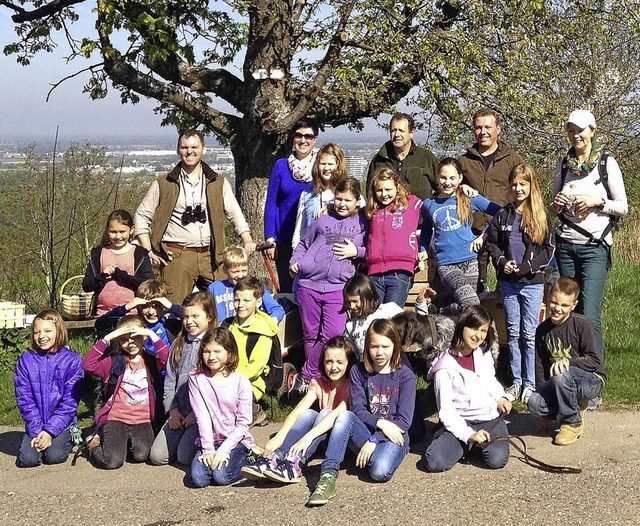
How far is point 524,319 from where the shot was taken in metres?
6.13

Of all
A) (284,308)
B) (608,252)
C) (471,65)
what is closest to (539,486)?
(608,252)

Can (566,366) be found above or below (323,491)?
above

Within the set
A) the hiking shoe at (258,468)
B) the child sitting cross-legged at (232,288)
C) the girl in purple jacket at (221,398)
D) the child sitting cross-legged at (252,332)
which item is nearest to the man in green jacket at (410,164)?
the child sitting cross-legged at (232,288)

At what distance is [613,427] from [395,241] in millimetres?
1940

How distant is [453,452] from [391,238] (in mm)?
1671

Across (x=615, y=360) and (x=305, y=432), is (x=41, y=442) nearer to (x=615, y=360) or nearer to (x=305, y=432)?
(x=305, y=432)

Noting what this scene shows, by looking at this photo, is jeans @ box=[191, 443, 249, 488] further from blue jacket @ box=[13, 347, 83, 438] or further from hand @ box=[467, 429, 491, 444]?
hand @ box=[467, 429, 491, 444]

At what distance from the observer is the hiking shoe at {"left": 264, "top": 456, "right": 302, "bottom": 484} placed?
493 centimetres

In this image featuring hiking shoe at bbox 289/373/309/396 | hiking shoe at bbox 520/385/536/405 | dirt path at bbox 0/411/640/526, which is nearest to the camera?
dirt path at bbox 0/411/640/526

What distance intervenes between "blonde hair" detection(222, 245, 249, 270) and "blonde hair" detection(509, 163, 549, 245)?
1.98m

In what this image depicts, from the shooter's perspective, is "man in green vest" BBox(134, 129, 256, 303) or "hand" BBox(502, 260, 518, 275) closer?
"hand" BBox(502, 260, 518, 275)

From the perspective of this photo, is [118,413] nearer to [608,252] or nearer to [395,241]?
[395,241]

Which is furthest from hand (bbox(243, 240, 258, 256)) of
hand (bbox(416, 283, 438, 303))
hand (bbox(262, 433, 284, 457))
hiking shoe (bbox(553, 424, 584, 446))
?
hiking shoe (bbox(553, 424, 584, 446))

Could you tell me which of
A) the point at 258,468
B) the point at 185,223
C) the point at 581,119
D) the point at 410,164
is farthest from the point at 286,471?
the point at 581,119
